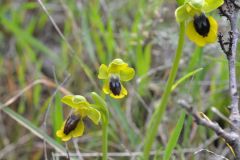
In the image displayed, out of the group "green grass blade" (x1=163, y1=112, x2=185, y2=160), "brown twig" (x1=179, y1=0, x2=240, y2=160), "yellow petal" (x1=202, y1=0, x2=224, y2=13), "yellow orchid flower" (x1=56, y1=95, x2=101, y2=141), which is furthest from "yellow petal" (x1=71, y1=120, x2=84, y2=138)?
"yellow petal" (x1=202, y1=0, x2=224, y2=13)

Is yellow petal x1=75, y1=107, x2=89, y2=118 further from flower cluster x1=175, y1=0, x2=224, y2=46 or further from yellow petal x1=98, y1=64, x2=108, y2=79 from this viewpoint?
flower cluster x1=175, y1=0, x2=224, y2=46

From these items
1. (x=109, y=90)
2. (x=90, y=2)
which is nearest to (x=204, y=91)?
(x=90, y=2)

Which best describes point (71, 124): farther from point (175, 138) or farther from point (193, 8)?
point (193, 8)

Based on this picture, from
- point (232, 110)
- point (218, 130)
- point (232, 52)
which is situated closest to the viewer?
point (218, 130)

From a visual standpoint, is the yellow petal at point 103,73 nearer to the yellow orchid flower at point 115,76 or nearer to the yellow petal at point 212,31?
the yellow orchid flower at point 115,76

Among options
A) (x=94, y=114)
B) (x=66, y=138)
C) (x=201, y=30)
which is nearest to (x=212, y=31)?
(x=201, y=30)

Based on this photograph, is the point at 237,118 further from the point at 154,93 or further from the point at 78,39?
the point at 78,39
